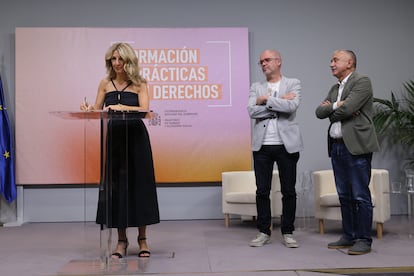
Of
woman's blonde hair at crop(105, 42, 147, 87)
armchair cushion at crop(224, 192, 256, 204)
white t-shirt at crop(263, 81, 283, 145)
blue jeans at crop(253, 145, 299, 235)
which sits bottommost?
armchair cushion at crop(224, 192, 256, 204)

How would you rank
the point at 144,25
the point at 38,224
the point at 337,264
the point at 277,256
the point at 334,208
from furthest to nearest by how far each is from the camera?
the point at 144,25 < the point at 38,224 < the point at 334,208 < the point at 277,256 < the point at 337,264

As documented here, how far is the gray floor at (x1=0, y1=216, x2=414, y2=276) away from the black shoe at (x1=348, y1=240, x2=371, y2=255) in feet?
0.21

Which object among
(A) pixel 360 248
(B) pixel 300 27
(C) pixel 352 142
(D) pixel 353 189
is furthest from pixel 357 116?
(B) pixel 300 27

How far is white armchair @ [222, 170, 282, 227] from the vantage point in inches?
201

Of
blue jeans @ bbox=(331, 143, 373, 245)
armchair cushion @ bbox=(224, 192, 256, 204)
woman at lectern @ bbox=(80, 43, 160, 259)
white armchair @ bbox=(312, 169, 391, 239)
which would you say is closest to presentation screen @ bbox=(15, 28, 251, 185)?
armchair cushion @ bbox=(224, 192, 256, 204)

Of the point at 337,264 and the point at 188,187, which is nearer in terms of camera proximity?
the point at 337,264

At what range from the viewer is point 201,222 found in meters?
5.71

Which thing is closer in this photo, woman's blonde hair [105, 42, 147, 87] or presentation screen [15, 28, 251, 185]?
woman's blonde hair [105, 42, 147, 87]

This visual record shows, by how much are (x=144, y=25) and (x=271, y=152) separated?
2925mm

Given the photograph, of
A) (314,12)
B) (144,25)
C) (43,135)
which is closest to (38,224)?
(43,135)

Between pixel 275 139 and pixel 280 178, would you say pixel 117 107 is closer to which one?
pixel 275 139

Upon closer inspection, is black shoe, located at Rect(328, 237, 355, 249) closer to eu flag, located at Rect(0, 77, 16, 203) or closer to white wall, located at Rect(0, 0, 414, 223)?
white wall, located at Rect(0, 0, 414, 223)

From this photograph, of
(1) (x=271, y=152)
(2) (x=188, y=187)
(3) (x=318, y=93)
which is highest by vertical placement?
(3) (x=318, y=93)

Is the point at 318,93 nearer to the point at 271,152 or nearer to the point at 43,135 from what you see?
the point at 271,152
